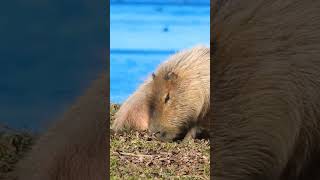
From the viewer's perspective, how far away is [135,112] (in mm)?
3053

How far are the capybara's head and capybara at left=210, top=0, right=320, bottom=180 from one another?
174 centimetres

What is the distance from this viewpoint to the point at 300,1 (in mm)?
1161

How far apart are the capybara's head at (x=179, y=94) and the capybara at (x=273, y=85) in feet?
5.72

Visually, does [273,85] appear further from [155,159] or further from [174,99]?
[174,99]
